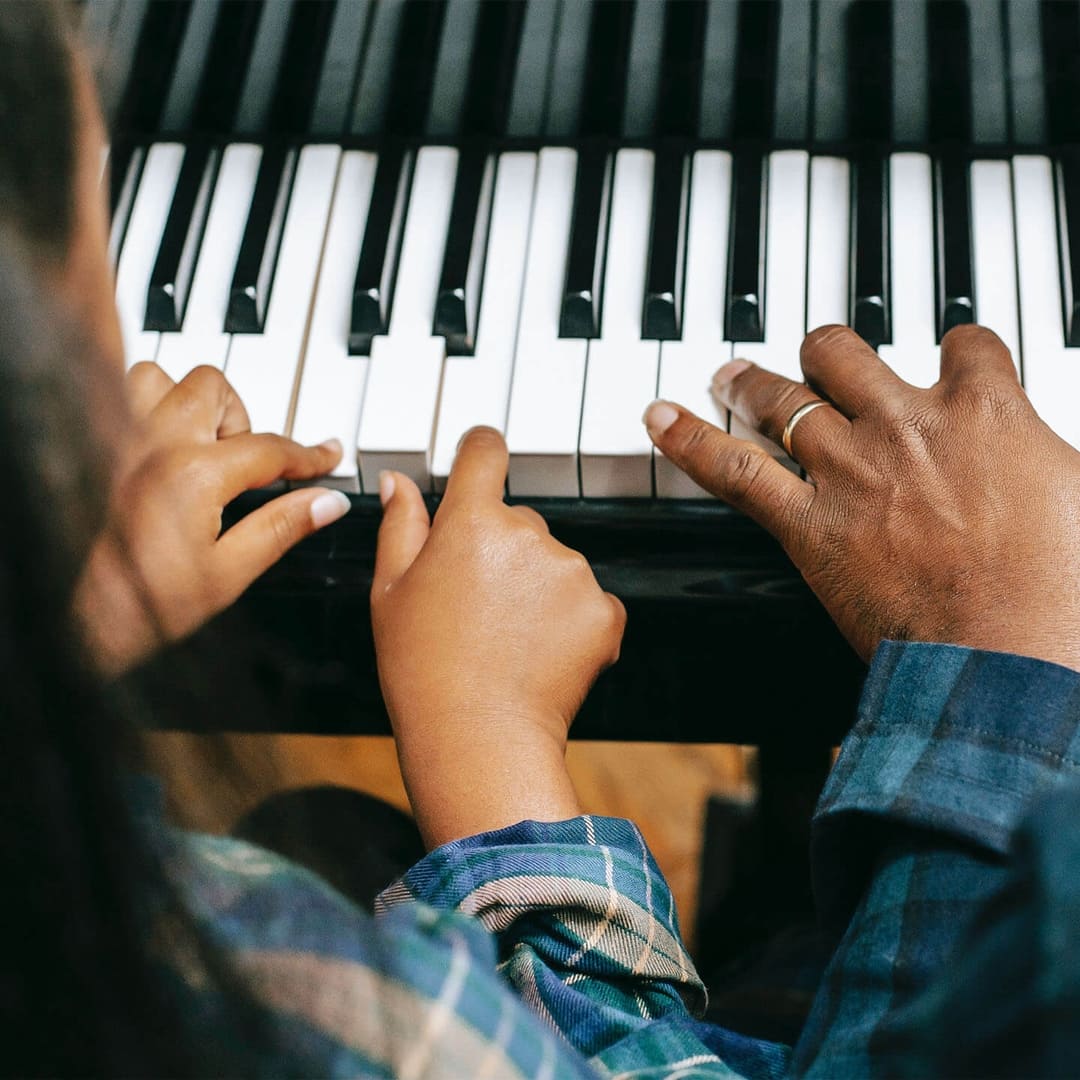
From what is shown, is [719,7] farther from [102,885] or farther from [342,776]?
[342,776]

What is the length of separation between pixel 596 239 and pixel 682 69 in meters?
0.17

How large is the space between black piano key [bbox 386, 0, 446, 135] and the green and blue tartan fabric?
642mm

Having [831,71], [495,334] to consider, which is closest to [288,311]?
[495,334]

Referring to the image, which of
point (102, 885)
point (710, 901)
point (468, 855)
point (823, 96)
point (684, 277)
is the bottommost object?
point (710, 901)

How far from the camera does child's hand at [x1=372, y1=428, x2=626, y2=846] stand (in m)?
0.89

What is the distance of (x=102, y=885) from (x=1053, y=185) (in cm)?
97

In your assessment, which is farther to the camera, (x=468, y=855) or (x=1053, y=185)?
(x=1053, y=185)

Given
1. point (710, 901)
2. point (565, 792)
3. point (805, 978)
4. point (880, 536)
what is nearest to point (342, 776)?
point (710, 901)

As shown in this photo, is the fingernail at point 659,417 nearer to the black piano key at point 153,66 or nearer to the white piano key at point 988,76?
the white piano key at point 988,76

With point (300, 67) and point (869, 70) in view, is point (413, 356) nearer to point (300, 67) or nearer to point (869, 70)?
point (300, 67)

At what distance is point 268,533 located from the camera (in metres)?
0.95

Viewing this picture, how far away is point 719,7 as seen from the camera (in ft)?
3.48

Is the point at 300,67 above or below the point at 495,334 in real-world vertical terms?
above

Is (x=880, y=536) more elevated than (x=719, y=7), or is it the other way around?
(x=719, y=7)
